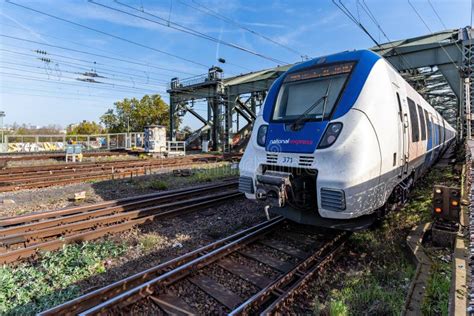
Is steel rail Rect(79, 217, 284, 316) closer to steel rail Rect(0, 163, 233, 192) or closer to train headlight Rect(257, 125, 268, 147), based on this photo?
train headlight Rect(257, 125, 268, 147)

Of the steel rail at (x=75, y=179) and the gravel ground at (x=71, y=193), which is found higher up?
the steel rail at (x=75, y=179)

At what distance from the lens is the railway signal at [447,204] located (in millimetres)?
4816

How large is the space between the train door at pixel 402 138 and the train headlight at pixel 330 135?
1.65m

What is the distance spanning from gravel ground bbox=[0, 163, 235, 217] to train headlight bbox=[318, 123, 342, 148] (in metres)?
7.14

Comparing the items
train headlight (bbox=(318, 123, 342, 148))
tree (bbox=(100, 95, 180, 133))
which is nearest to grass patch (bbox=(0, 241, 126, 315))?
train headlight (bbox=(318, 123, 342, 148))

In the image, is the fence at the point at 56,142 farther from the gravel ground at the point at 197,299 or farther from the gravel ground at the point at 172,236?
the gravel ground at the point at 197,299

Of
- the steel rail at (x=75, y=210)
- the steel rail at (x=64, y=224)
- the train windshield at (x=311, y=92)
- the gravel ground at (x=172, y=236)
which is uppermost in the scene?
the train windshield at (x=311, y=92)

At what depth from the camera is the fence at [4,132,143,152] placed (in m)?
27.5

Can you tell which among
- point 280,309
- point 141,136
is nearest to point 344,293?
point 280,309

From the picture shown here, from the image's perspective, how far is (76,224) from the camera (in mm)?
5969

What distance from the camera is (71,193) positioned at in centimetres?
999

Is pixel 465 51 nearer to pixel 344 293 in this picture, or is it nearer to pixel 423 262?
pixel 423 262

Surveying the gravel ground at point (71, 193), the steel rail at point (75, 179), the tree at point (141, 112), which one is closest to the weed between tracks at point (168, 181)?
the gravel ground at point (71, 193)

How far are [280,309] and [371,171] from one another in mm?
2398
